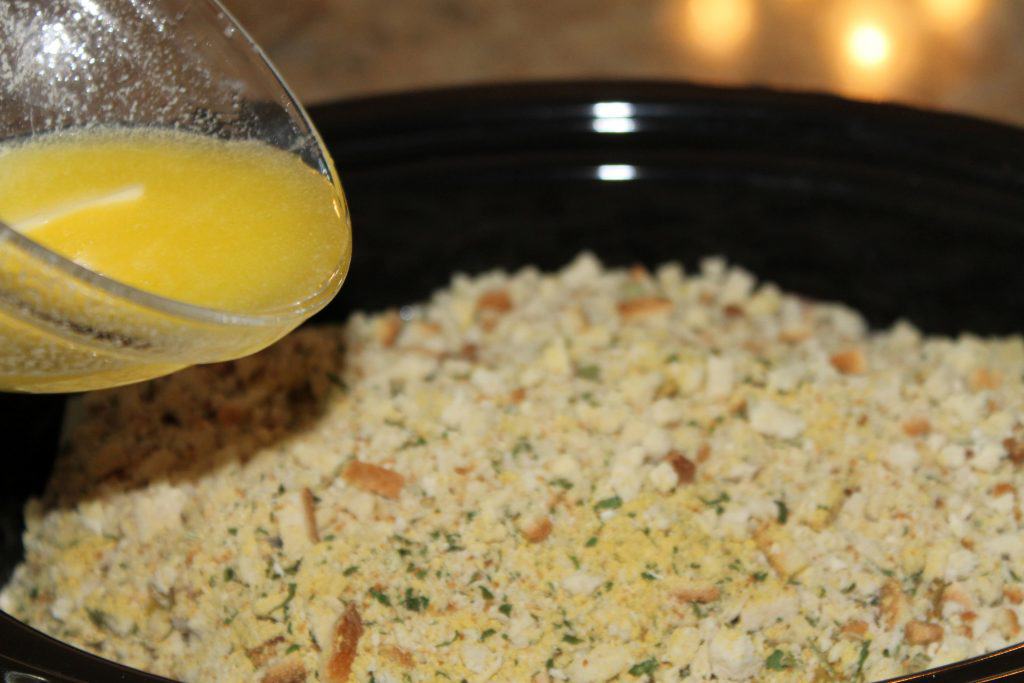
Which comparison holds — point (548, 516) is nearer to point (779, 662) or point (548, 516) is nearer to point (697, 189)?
point (779, 662)

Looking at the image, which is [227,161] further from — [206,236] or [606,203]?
[606,203]

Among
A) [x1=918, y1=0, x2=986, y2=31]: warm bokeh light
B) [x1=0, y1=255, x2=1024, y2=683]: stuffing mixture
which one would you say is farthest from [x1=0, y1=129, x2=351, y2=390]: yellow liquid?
[x1=918, y1=0, x2=986, y2=31]: warm bokeh light

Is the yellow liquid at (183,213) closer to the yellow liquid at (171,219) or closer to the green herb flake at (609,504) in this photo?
the yellow liquid at (171,219)

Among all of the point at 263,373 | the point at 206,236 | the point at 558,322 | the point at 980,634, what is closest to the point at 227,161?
the point at 206,236

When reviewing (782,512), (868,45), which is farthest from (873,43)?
(782,512)

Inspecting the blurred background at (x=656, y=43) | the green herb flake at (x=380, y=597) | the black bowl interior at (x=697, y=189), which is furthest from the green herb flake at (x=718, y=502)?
the blurred background at (x=656, y=43)
